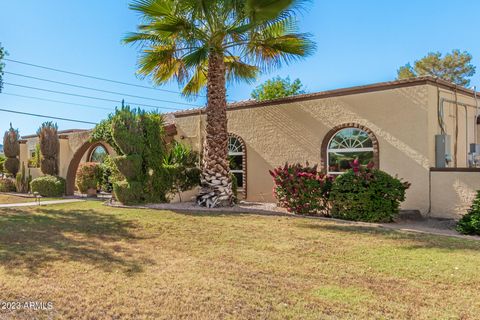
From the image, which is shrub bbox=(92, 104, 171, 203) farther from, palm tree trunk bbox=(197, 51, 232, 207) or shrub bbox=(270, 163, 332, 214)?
shrub bbox=(270, 163, 332, 214)

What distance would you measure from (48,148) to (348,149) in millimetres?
15833

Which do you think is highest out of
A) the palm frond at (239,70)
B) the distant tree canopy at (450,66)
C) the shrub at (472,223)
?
the distant tree canopy at (450,66)

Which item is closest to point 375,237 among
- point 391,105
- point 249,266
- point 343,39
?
point 249,266

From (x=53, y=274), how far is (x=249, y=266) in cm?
304

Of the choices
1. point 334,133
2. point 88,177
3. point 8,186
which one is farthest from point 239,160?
point 8,186

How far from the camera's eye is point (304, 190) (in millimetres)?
11836

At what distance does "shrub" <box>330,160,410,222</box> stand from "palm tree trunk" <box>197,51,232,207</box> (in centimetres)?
431

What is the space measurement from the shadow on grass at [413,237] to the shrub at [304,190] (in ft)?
5.90

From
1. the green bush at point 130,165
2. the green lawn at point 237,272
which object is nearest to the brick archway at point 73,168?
the green bush at point 130,165

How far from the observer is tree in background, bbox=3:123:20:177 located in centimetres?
2280

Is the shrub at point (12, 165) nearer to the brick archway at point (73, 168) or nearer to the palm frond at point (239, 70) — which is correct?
the brick archway at point (73, 168)

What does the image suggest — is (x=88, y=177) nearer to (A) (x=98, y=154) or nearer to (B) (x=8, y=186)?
(A) (x=98, y=154)

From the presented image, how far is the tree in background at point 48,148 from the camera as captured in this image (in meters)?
20.3

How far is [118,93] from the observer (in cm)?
4322
